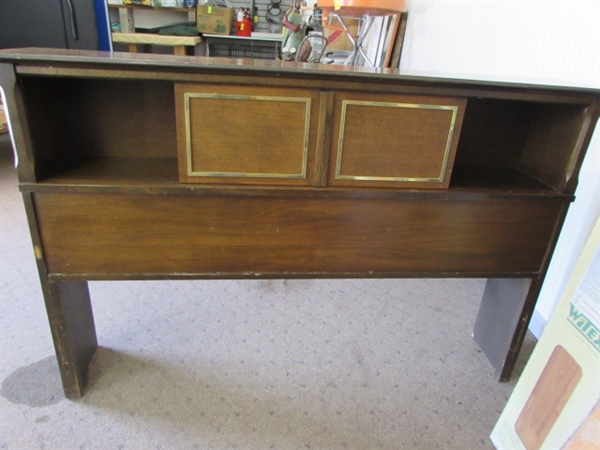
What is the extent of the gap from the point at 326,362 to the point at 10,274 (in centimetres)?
143

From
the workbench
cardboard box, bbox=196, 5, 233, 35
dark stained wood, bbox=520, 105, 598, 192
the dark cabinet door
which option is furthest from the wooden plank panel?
cardboard box, bbox=196, 5, 233, 35

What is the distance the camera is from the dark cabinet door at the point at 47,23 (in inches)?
134

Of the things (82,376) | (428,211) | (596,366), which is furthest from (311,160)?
(82,376)

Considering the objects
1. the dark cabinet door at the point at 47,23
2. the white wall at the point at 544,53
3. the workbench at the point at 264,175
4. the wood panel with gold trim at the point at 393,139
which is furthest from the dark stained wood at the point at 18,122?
the dark cabinet door at the point at 47,23

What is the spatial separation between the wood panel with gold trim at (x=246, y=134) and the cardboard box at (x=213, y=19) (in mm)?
4536

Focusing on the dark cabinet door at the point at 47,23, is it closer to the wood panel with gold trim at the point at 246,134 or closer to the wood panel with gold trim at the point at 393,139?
the wood panel with gold trim at the point at 246,134

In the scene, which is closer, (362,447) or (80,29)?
(362,447)

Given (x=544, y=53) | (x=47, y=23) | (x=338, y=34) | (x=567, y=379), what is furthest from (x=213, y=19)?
(x=567, y=379)

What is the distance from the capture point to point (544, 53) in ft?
4.83

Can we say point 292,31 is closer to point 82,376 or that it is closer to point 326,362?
point 326,362

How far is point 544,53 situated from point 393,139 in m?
0.91

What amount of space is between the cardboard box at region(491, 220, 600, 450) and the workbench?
0.67 feet

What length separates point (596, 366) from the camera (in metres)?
0.87

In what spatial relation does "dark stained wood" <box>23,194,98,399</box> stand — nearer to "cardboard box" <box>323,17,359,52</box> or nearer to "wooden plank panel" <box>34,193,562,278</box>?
"wooden plank panel" <box>34,193,562,278</box>
